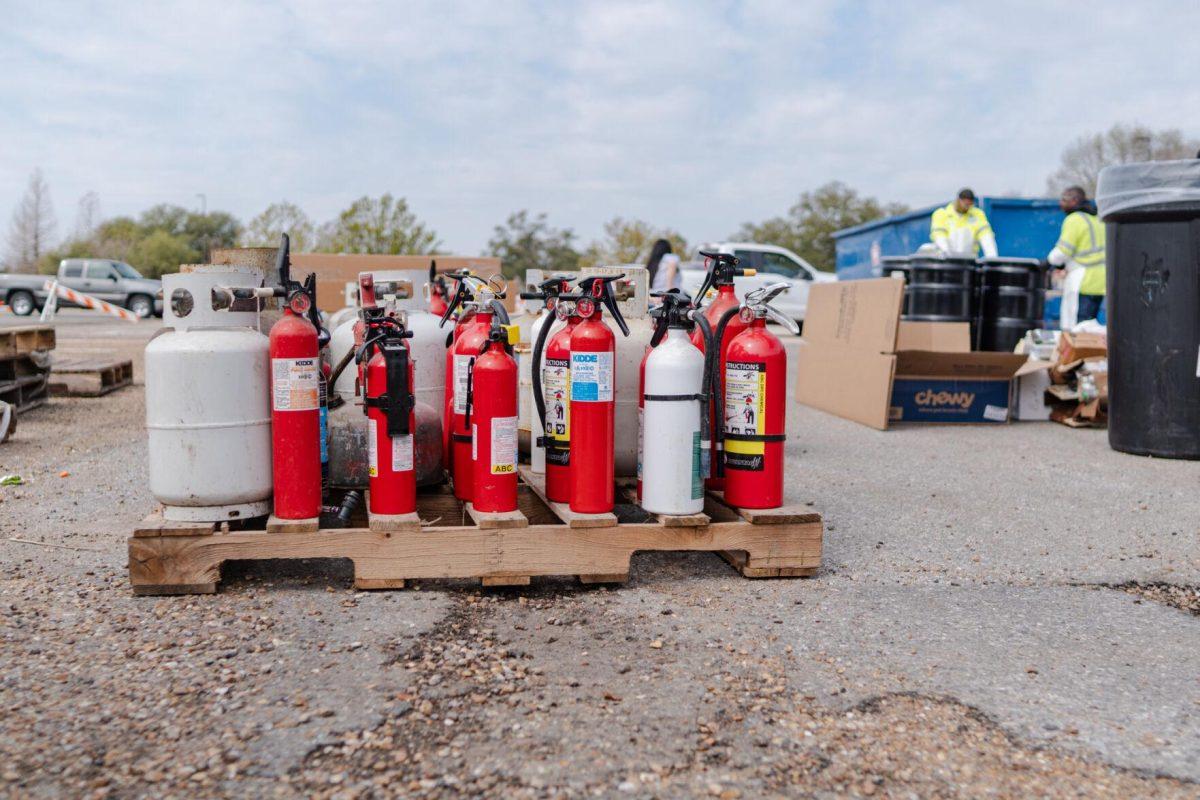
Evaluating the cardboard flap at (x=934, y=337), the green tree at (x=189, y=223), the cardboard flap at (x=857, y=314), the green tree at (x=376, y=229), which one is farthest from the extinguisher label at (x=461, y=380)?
the green tree at (x=189, y=223)

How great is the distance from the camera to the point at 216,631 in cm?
284

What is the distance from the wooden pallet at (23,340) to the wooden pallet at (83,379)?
89cm

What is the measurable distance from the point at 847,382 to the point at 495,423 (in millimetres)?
5124

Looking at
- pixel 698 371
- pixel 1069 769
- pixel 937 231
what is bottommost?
pixel 1069 769

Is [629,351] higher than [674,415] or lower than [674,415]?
higher

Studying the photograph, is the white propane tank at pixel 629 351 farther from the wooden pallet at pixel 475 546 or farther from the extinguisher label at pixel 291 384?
the extinguisher label at pixel 291 384

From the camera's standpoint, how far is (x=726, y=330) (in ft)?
12.4

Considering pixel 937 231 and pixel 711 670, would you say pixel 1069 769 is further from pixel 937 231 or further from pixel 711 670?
pixel 937 231

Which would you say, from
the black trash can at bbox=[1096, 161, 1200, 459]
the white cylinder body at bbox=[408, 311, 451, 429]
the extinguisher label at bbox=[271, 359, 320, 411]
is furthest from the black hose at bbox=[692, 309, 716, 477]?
the black trash can at bbox=[1096, 161, 1200, 459]

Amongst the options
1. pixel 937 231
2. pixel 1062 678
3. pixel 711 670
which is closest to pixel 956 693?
pixel 1062 678

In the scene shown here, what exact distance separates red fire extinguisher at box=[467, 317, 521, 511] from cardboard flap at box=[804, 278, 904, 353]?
434cm

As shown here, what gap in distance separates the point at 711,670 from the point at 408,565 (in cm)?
108

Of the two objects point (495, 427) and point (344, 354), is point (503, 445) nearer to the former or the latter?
point (495, 427)

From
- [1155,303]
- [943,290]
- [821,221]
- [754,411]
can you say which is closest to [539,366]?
[754,411]
